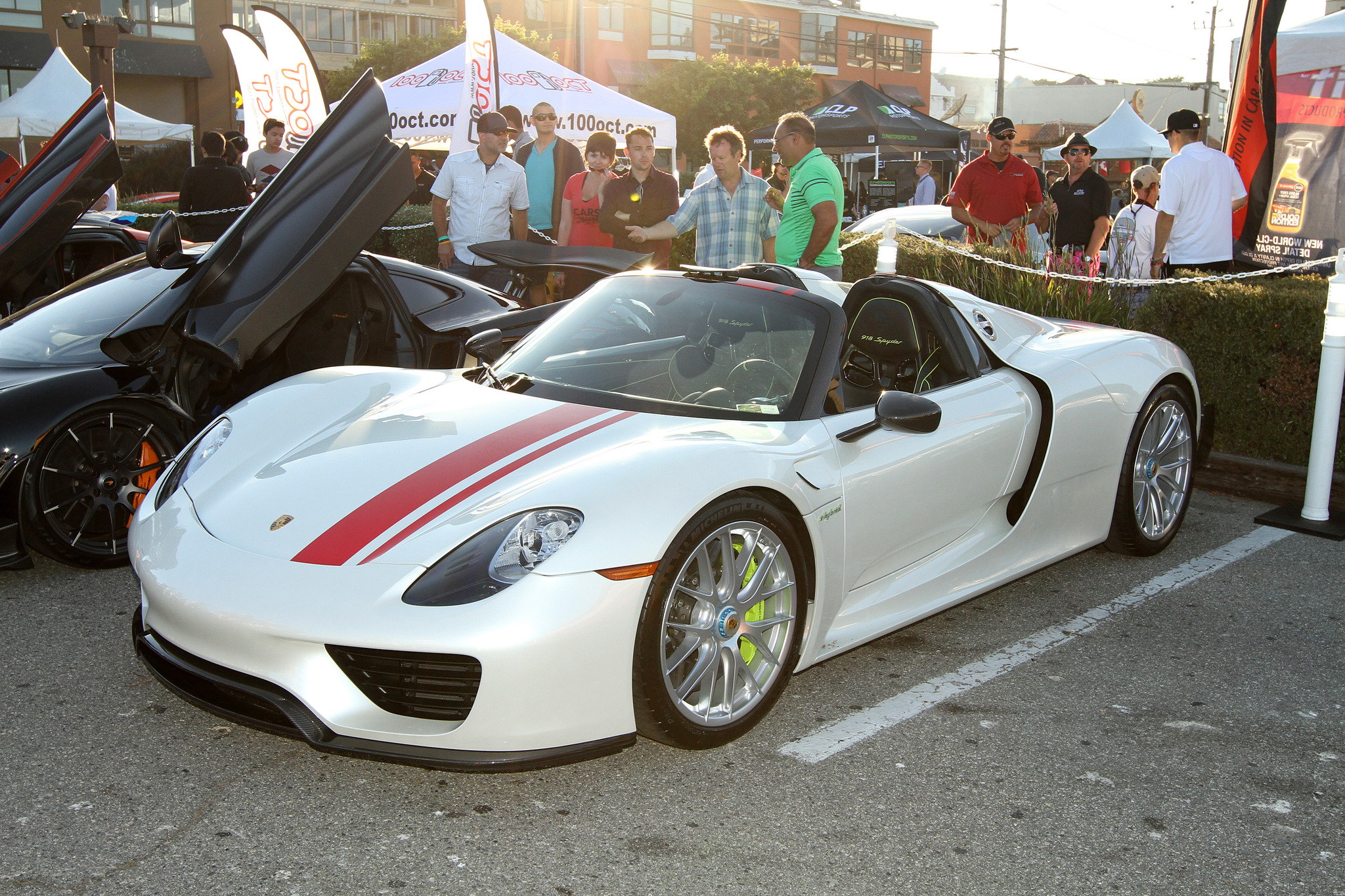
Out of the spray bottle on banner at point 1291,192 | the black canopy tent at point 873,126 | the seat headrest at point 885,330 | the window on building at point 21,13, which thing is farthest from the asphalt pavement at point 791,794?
the window on building at point 21,13

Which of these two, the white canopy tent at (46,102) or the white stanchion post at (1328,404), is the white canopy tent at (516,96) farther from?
the white stanchion post at (1328,404)

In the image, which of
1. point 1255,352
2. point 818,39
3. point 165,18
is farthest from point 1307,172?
point 818,39

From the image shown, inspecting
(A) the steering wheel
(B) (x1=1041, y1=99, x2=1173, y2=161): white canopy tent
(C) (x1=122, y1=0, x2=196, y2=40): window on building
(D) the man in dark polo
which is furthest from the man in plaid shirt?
(C) (x1=122, y1=0, x2=196, y2=40): window on building

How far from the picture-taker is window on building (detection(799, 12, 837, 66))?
2724 inches

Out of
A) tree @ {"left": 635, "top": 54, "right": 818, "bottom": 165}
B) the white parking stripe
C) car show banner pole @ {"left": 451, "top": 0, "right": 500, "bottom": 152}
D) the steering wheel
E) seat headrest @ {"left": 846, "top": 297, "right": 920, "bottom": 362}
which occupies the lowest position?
the white parking stripe

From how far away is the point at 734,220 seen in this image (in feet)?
24.2

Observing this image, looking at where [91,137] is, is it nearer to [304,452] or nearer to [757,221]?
[304,452]

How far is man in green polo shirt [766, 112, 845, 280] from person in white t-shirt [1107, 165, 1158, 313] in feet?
6.29

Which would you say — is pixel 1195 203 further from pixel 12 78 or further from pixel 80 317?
pixel 12 78

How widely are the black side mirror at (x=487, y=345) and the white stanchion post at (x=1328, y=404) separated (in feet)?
12.0

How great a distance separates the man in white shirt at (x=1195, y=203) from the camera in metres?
7.33

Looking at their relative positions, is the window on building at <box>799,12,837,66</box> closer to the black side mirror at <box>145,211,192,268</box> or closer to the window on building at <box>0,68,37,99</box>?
the window on building at <box>0,68,37,99</box>

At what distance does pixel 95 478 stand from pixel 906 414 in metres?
3.08

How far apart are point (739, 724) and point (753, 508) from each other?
0.59 metres
